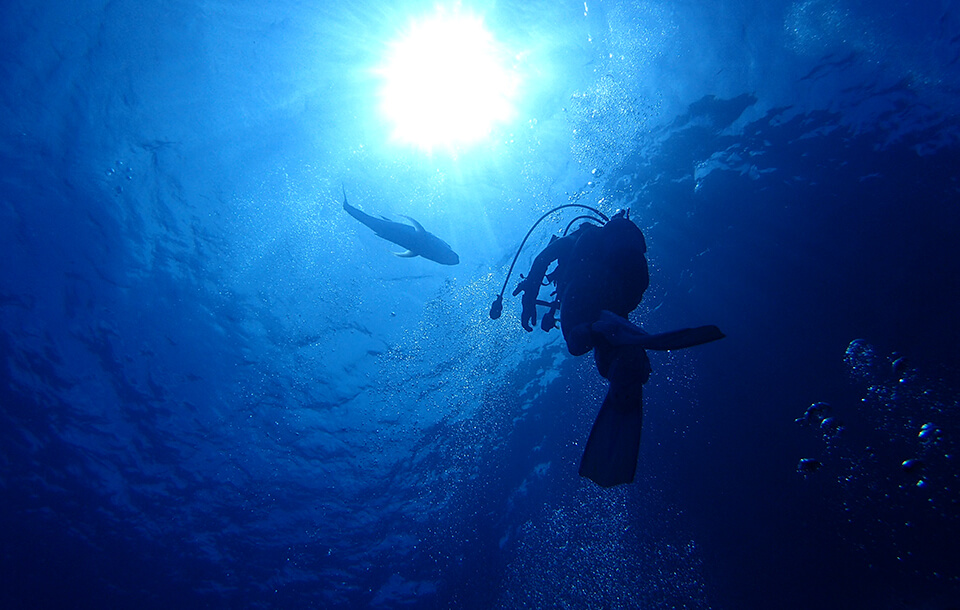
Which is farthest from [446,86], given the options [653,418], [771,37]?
[653,418]

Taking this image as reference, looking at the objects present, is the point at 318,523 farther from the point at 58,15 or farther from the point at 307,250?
the point at 58,15

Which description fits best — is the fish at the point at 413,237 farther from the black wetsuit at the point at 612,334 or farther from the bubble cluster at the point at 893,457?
the bubble cluster at the point at 893,457

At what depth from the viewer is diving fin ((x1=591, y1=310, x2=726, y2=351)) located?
9.11ft

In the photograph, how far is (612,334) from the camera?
316cm

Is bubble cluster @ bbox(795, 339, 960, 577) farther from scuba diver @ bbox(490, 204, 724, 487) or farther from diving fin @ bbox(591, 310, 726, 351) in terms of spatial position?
diving fin @ bbox(591, 310, 726, 351)

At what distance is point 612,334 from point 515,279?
372 inches

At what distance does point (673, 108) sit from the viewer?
34.8ft

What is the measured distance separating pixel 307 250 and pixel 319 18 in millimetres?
5957

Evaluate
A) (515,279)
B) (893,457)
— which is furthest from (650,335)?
(893,457)

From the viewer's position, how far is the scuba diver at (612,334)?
324 cm

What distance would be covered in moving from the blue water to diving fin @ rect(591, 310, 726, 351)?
27.5 feet

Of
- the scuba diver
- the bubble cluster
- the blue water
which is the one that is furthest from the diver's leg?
the bubble cluster

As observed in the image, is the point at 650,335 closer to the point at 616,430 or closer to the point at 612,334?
the point at 612,334

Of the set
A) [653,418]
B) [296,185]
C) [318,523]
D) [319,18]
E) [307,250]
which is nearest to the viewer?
[319,18]
